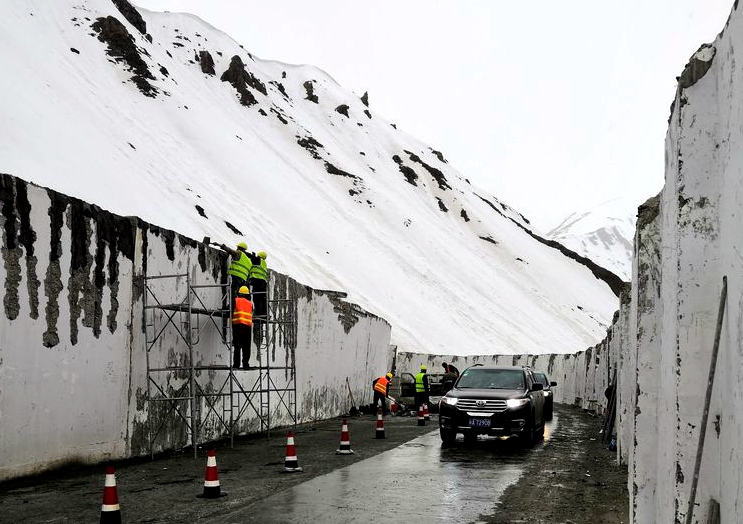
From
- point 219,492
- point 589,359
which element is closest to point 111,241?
point 219,492

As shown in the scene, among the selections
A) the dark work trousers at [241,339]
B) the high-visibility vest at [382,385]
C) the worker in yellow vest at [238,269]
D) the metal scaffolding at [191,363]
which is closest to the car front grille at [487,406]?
the metal scaffolding at [191,363]

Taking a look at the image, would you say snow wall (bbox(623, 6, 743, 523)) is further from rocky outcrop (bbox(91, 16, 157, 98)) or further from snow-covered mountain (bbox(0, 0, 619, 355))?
rocky outcrop (bbox(91, 16, 157, 98))

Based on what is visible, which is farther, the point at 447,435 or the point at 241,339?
the point at 447,435

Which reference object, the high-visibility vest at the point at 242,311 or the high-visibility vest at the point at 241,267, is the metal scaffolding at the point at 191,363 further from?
the high-visibility vest at the point at 241,267

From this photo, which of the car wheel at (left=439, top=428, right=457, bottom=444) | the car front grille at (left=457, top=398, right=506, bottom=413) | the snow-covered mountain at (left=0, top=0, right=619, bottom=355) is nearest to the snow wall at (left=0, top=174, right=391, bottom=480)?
the car wheel at (left=439, top=428, right=457, bottom=444)

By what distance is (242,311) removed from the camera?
15625 millimetres

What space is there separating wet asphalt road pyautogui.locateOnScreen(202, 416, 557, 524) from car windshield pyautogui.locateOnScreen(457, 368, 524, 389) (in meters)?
2.01

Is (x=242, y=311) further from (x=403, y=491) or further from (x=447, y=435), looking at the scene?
(x=403, y=491)

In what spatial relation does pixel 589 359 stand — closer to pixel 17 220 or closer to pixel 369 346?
pixel 369 346

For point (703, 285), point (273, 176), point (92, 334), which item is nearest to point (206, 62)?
point (273, 176)

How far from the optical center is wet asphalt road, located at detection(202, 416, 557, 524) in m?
8.58

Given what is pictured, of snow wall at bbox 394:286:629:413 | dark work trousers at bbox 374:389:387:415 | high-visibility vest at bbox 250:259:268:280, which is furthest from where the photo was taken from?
dark work trousers at bbox 374:389:387:415

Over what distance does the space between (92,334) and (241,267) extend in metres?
4.43

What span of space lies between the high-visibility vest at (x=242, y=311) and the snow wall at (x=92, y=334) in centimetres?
89
